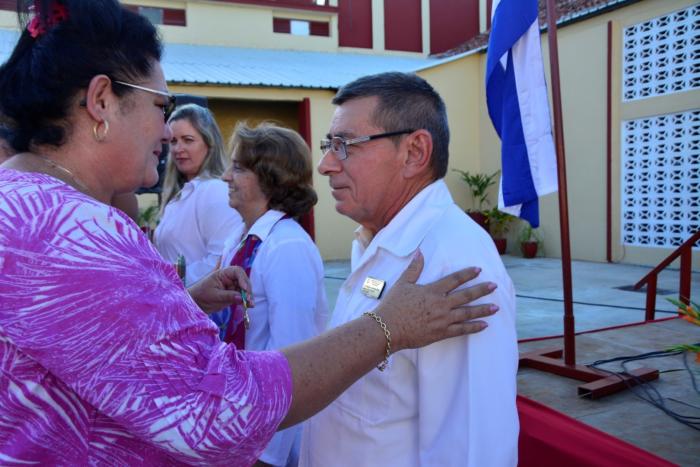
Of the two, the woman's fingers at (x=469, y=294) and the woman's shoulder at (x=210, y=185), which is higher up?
the woman's shoulder at (x=210, y=185)

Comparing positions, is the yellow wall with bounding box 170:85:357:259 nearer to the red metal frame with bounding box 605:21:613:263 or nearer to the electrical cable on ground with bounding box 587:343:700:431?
the red metal frame with bounding box 605:21:613:263

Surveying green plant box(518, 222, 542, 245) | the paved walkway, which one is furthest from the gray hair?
green plant box(518, 222, 542, 245)

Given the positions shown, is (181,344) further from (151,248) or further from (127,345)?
(151,248)

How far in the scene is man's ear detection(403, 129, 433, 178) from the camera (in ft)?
5.32

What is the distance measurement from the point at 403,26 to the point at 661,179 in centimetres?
1015

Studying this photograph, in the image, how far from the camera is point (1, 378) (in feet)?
3.17

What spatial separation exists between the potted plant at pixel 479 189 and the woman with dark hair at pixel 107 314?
1183cm

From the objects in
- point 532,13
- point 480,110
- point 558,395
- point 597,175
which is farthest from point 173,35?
point 558,395

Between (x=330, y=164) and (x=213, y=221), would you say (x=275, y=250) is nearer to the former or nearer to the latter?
(x=330, y=164)

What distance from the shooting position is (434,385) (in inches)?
53.6

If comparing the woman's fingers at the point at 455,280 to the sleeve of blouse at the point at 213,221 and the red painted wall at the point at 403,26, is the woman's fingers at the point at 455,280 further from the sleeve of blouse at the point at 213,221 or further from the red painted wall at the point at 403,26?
the red painted wall at the point at 403,26

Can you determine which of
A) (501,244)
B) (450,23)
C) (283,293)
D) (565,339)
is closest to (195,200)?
(283,293)

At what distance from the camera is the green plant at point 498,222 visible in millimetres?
12327

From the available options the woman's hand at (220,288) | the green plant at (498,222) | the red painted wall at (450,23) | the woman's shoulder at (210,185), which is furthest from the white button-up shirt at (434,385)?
the red painted wall at (450,23)
